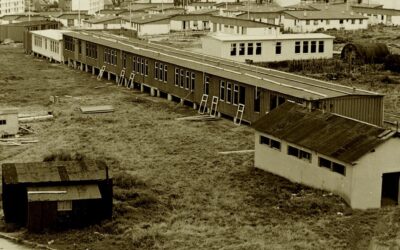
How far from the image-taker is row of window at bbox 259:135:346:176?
20.4 meters

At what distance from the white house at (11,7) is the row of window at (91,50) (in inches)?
2387

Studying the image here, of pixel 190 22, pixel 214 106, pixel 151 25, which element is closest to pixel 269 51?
pixel 214 106

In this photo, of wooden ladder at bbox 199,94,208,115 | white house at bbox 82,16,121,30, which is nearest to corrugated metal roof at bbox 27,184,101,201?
wooden ladder at bbox 199,94,208,115

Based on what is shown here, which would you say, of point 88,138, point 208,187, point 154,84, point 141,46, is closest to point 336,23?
point 141,46

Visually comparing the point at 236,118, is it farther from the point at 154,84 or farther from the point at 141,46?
the point at 141,46

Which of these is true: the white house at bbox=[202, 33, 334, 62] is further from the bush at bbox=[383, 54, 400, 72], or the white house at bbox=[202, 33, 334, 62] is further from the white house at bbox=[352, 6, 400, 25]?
the white house at bbox=[352, 6, 400, 25]

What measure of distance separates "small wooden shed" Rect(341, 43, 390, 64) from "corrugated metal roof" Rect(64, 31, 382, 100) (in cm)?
1294

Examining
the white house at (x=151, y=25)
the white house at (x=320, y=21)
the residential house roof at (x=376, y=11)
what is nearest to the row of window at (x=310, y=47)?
the white house at (x=320, y=21)

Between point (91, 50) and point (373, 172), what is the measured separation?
1204 inches

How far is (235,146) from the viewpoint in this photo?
27578 mm

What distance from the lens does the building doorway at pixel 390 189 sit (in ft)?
67.7

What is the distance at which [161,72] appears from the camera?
1510 inches

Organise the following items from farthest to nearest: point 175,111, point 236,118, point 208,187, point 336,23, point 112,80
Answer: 1. point 336,23
2. point 112,80
3. point 175,111
4. point 236,118
5. point 208,187

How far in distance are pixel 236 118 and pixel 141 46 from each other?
1526 cm
